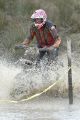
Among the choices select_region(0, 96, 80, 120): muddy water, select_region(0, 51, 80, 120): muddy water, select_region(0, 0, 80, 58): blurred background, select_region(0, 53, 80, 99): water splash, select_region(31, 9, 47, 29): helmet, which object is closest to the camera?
select_region(0, 96, 80, 120): muddy water

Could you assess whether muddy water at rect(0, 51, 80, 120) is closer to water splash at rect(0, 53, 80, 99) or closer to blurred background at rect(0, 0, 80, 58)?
water splash at rect(0, 53, 80, 99)

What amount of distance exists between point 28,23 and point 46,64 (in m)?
6.53

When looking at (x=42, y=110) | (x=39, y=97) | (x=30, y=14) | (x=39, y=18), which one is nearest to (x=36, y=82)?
(x=39, y=97)

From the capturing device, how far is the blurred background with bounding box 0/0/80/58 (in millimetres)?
18078

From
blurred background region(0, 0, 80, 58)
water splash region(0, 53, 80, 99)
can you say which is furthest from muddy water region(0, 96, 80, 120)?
blurred background region(0, 0, 80, 58)

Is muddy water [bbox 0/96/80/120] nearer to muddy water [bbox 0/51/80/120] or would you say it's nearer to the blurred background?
muddy water [bbox 0/51/80/120]

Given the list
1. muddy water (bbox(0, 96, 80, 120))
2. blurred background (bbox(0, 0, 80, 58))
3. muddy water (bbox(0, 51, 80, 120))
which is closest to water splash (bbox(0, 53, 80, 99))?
muddy water (bbox(0, 51, 80, 120))

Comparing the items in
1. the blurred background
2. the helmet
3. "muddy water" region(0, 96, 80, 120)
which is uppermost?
the blurred background

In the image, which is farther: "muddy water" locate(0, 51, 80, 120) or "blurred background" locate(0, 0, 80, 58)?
"blurred background" locate(0, 0, 80, 58)

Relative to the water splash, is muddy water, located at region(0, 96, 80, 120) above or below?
below

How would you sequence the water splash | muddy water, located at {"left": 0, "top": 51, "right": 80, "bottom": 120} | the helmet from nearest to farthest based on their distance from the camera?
muddy water, located at {"left": 0, "top": 51, "right": 80, "bottom": 120}
the water splash
the helmet

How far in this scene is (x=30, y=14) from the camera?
1953 centimetres

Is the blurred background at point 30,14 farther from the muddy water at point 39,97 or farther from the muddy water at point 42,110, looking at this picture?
the muddy water at point 42,110

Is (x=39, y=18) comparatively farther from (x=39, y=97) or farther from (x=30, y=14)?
(x=30, y=14)
